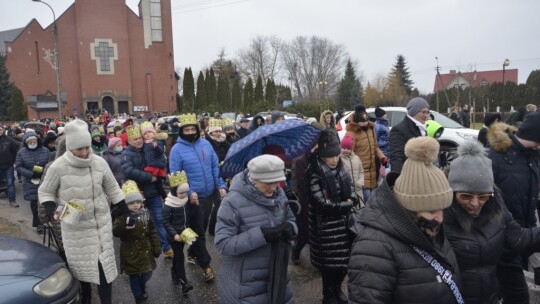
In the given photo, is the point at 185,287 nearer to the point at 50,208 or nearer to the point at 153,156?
the point at 50,208

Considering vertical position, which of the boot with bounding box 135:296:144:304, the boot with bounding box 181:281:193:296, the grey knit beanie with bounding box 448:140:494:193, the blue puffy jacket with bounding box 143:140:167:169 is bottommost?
the boot with bounding box 135:296:144:304

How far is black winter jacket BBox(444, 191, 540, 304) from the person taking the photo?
7.64 feet

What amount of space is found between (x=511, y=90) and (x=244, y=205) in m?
48.1

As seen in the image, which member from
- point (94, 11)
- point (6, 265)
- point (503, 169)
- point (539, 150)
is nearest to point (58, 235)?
point (6, 265)

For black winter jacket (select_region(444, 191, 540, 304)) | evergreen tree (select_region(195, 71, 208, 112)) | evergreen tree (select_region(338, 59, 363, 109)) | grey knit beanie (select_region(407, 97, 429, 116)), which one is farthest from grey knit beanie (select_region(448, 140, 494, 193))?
evergreen tree (select_region(338, 59, 363, 109))

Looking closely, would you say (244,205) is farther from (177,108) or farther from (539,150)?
(177,108)

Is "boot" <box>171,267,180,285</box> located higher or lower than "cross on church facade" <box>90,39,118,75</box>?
lower

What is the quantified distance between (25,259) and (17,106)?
4768 cm

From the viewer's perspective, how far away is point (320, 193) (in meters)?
3.99

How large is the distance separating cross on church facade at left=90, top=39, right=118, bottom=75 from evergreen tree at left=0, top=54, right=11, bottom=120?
10547mm

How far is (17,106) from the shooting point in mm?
43406

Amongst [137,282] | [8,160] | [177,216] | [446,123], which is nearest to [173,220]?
[177,216]

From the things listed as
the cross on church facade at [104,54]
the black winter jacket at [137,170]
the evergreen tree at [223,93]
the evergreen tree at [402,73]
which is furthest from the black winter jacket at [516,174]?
the evergreen tree at [402,73]

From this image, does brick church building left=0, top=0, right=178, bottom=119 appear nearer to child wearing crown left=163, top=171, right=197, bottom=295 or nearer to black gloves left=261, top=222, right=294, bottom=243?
child wearing crown left=163, top=171, right=197, bottom=295
